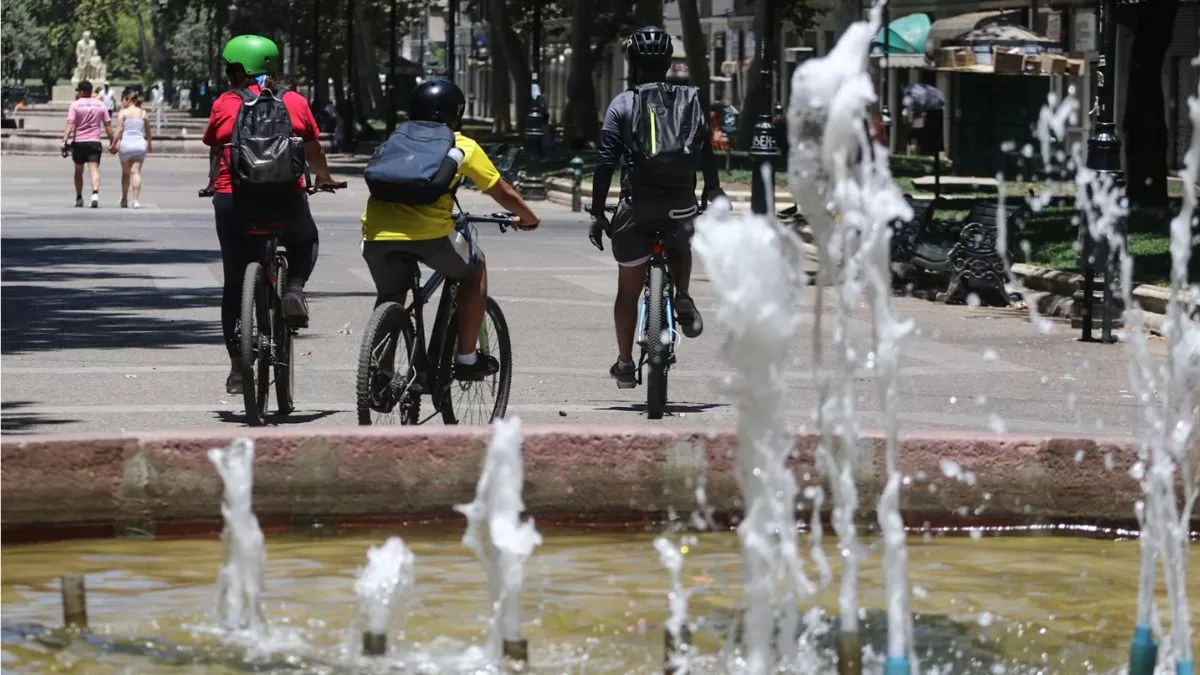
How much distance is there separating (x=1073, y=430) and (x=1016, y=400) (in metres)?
1.25

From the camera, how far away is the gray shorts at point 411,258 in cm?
943

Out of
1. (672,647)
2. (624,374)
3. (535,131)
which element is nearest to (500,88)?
(535,131)

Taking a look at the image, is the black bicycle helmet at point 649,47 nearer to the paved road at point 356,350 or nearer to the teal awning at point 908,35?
the paved road at point 356,350

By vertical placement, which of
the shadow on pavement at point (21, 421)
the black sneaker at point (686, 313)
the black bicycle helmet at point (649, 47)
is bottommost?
the shadow on pavement at point (21, 421)

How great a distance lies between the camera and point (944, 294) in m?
18.9

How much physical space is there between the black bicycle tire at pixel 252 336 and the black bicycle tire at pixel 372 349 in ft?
2.52

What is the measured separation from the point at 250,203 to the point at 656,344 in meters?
1.99

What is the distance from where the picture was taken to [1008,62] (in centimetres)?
3884

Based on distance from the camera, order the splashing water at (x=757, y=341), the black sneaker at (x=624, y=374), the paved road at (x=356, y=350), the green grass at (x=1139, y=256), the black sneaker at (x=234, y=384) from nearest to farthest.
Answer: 1. the splashing water at (x=757, y=341)
2. the black sneaker at (x=234, y=384)
3. the paved road at (x=356, y=350)
4. the black sneaker at (x=624, y=374)
5. the green grass at (x=1139, y=256)

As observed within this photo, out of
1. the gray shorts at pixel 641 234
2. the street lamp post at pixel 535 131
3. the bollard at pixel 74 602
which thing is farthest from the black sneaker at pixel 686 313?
the street lamp post at pixel 535 131

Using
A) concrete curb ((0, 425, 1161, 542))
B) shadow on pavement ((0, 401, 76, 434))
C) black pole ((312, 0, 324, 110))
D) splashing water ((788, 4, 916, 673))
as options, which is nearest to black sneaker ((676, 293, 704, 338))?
shadow on pavement ((0, 401, 76, 434))

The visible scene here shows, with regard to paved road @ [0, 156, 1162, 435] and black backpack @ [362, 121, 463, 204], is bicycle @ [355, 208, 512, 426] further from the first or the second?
paved road @ [0, 156, 1162, 435]

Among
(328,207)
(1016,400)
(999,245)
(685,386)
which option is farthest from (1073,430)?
(328,207)

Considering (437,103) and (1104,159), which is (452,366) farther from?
(1104,159)
